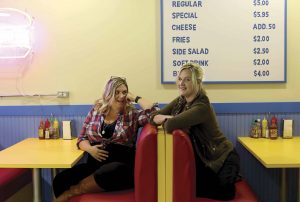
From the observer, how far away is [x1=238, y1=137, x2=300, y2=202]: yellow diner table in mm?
1892

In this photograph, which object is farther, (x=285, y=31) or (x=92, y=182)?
(x=285, y=31)

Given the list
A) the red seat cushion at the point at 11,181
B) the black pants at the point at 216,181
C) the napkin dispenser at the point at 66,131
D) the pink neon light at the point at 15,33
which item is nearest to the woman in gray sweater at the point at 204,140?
the black pants at the point at 216,181

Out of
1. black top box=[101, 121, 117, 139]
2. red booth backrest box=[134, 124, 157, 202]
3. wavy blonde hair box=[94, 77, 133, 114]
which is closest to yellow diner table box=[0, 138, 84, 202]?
black top box=[101, 121, 117, 139]

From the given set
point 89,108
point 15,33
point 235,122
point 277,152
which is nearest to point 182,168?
point 277,152

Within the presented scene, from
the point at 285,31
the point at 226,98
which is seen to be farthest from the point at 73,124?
the point at 285,31

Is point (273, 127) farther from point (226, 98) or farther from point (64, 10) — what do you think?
point (64, 10)

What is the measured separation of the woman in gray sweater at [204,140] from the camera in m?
1.92

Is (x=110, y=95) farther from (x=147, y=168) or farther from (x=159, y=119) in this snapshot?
(x=147, y=168)

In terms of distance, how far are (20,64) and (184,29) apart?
1326 millimetres

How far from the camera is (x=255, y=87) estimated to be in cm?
266

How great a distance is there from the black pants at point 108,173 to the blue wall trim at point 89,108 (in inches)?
23.0

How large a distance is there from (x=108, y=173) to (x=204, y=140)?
0.60 metres

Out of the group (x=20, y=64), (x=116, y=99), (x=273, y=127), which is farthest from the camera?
(x=20, y=64)

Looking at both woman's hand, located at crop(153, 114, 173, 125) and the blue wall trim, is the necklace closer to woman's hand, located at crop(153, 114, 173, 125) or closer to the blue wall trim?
woman's hand, located at crop(153, 114, 173, 125)
